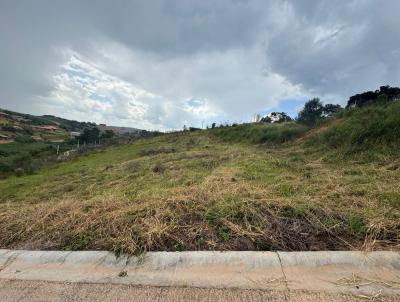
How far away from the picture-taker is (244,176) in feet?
19.1

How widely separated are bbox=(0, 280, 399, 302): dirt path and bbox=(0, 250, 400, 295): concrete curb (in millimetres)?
58

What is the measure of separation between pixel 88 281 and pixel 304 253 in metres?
1.81

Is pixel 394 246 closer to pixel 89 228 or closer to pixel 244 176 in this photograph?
pixel 89 228

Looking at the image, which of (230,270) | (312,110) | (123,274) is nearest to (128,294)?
(123,274)

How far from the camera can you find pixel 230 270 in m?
Answer: 2.31

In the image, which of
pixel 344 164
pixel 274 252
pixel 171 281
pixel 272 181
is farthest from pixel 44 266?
pixel 344 164

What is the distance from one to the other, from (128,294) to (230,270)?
0.81 meters

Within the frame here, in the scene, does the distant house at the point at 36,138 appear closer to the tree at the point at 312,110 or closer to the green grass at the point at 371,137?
the tree at the point at 312,110

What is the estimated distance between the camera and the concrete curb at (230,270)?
2098 mm

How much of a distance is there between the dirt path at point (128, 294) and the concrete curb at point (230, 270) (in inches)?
2.3

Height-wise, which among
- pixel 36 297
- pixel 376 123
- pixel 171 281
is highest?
pixel 376 123

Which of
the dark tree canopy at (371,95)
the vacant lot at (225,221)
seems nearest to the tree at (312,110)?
the dark tree canopy at (371,95)

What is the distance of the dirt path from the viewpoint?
1975 millimetres

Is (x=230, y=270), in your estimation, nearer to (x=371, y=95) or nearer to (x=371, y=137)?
(x=371, y=137)
